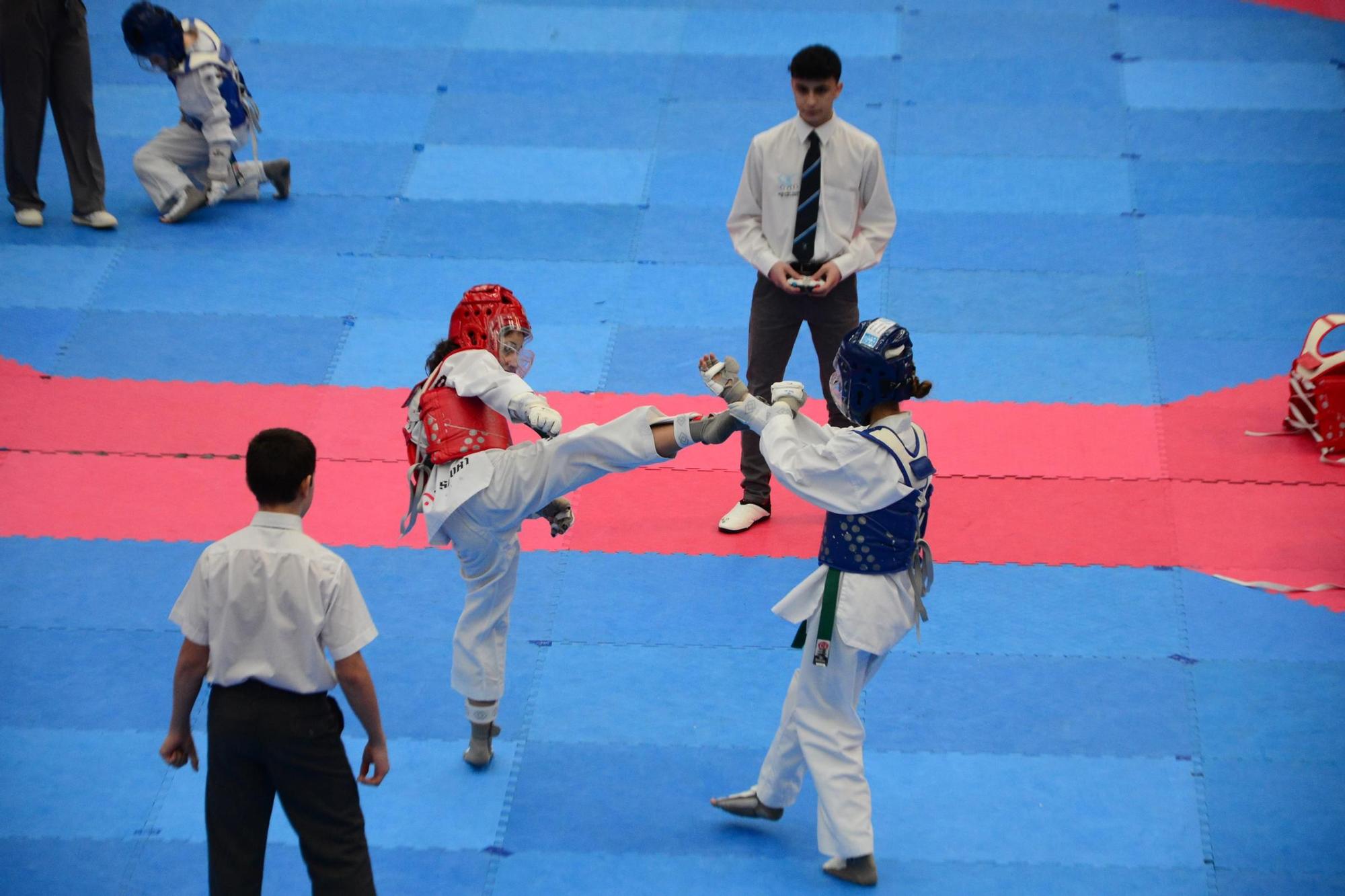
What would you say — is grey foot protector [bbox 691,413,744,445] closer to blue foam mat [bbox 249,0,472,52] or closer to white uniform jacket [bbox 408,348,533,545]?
white uniform jacket [bbox 408,348,533,545]

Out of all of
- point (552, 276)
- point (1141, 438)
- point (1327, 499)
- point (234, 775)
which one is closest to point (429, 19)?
point (552, 276)

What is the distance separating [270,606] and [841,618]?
171 cm

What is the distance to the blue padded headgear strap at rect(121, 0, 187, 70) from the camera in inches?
→ 321

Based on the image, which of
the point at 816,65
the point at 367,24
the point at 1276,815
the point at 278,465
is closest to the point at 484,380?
the point at 278,465

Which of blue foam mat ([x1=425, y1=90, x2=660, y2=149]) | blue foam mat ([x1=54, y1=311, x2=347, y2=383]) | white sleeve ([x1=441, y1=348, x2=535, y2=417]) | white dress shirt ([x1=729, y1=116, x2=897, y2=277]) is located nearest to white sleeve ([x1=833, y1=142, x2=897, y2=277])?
white dress shirt ([x1=729, y1=116, x2=897, y2=277])

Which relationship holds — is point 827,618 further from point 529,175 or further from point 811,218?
point 529,175

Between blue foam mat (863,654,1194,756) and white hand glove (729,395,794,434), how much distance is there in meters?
1.48

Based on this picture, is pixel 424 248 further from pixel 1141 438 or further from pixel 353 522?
pixel 1141 438

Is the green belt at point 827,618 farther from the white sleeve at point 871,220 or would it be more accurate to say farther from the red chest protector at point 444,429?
the white sleeve at point 871,220

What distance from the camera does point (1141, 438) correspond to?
686cm

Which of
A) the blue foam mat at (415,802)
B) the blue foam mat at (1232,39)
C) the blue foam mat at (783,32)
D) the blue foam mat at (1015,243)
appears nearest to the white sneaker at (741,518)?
the blue foam mat at (415,802)

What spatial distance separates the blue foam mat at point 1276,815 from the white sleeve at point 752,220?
279 centimetres

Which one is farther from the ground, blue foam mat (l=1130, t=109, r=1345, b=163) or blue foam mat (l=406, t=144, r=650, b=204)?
blue foam mat (l=1130, t=109, r=1345, b=163)

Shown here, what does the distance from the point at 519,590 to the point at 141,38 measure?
185 inches
